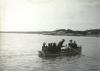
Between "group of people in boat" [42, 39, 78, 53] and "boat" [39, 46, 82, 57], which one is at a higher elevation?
"group of people in boat" [42, 39, 78, 53]

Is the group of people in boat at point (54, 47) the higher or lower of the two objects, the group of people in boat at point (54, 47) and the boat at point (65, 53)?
the higher

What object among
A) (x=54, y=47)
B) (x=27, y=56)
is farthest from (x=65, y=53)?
(x=27, y=56)

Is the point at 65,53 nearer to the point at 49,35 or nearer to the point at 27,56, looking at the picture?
the point at 49,35

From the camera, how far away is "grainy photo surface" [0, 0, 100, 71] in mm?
1379

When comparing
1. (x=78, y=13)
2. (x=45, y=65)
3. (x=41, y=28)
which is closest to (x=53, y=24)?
(x=41, y=28)

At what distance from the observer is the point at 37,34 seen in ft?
4.57

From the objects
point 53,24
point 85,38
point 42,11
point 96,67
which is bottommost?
point 96,67

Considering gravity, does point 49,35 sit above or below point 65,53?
above

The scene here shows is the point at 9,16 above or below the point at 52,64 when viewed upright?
above

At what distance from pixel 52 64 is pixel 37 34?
0.26 metres

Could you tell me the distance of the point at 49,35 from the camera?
1407mm

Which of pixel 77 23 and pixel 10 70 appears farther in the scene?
pixel 77 23

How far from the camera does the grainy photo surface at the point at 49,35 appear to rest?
1.38m

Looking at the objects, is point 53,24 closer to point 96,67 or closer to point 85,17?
point 85,17
